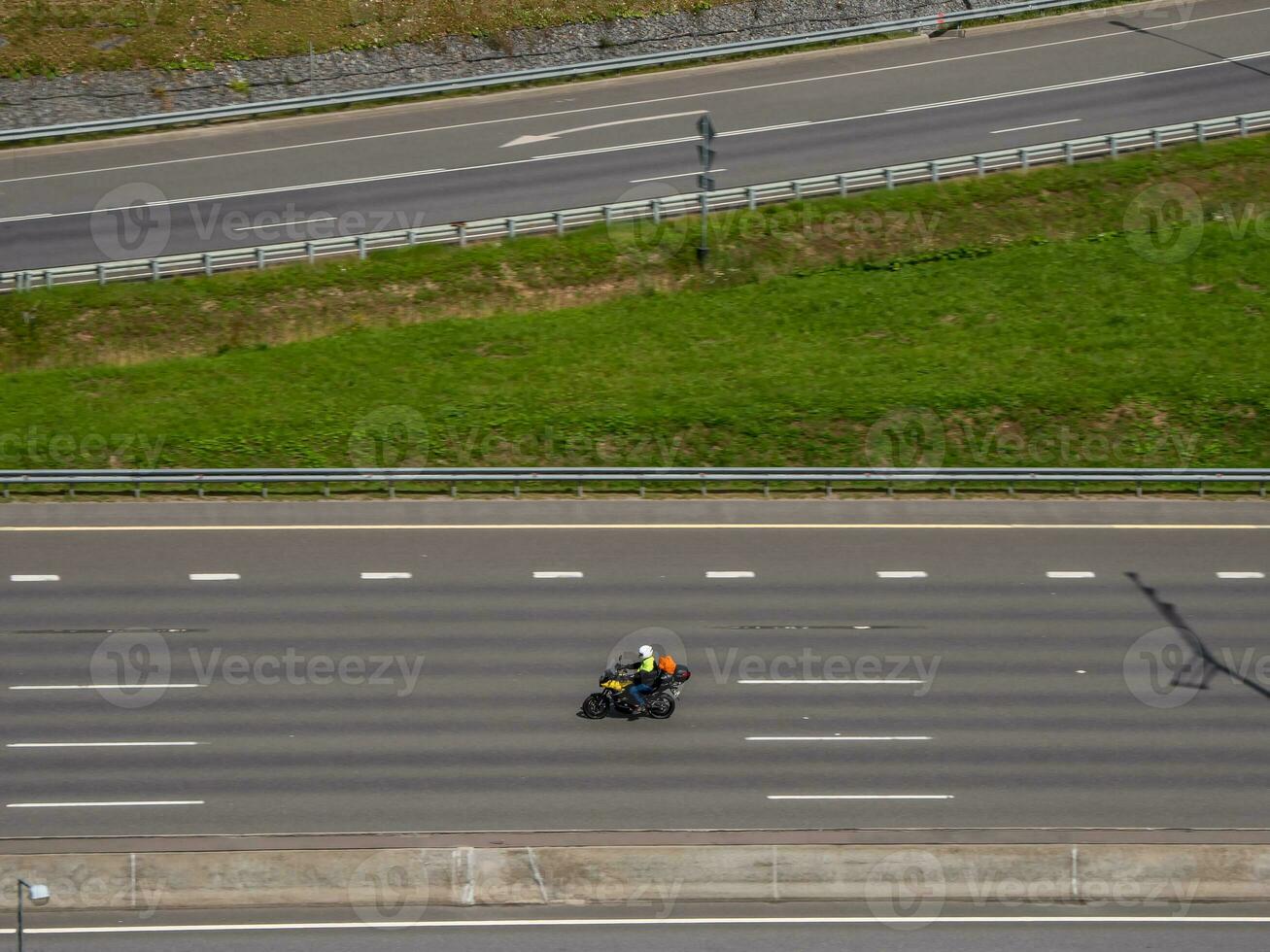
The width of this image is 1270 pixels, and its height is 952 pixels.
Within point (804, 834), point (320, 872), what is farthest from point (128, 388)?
point (804, 834)

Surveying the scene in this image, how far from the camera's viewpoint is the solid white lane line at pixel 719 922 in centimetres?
1931

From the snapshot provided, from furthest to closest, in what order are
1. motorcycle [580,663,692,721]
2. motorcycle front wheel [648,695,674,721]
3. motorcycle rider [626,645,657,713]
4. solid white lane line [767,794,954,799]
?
motorcycle front wheel [648,695,674,721] < motorcycle [580,663,692,721] < motorcycle rider [626,645,657,713] < solid white lane line [767,794,954,799]

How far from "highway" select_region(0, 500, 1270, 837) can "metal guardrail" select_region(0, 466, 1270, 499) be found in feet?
1.77

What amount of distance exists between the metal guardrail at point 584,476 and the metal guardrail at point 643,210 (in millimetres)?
7133

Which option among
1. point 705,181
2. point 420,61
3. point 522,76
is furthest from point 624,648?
point 420,61

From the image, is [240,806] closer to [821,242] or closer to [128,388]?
[128,388]

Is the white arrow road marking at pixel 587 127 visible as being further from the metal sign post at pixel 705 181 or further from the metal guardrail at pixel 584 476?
the metal guardrail at pixel 584 476

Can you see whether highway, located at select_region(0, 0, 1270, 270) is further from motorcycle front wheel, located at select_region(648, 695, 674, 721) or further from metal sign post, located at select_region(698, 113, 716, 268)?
motorcycle front wheel, located at select_region(648, 695, 674, 721)

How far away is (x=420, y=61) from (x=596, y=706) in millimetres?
25742

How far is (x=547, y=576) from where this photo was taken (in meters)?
26.8

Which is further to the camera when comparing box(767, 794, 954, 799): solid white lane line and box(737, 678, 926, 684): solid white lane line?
box(737, 678, 926, 684): solid white lane line

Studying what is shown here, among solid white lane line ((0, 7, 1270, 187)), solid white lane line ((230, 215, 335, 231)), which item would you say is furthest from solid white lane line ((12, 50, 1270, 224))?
solid white lane line ((0, 7, 1270, 187))

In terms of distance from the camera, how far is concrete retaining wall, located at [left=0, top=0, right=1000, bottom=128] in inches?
1626

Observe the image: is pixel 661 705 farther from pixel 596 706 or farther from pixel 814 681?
pixel 814 681
